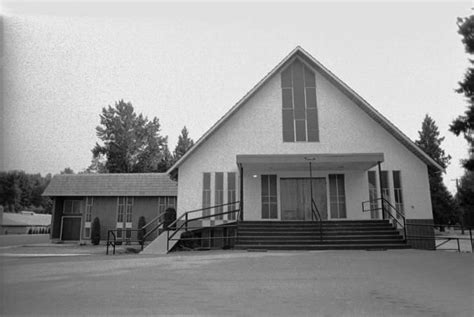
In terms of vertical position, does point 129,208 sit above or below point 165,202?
below

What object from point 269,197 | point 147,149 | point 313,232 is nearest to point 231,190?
point 269,197

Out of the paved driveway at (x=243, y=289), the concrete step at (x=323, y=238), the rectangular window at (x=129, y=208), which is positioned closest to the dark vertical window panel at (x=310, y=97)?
the concrete step at (x=323, y=238)

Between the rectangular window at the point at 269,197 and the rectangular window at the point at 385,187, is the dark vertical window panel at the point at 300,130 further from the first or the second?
the rectangular window at the point at 385,187

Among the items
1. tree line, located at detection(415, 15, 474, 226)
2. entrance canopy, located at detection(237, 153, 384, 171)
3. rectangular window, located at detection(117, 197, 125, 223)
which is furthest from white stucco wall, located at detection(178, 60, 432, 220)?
rectangular window, located at detection(117, 197, 125, 223)

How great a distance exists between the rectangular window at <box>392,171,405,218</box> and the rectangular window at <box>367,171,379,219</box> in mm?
724

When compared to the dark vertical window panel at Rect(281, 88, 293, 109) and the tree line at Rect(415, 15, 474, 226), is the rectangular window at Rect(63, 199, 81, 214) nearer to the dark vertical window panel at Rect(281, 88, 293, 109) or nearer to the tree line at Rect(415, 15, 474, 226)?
the dark vertical window panel at Rect(281, 88, 293, 109)

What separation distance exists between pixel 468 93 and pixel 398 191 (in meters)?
6.12

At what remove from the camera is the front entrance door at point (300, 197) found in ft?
47.8

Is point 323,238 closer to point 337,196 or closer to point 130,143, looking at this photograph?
point 337,196

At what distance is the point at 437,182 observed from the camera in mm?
37438

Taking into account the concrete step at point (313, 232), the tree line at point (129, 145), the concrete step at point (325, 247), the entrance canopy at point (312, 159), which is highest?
the tree line at point (129, 145)

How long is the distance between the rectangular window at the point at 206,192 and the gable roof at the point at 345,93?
115cm

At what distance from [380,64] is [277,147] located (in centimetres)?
954

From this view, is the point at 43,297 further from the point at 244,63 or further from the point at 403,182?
the point at 403,182
